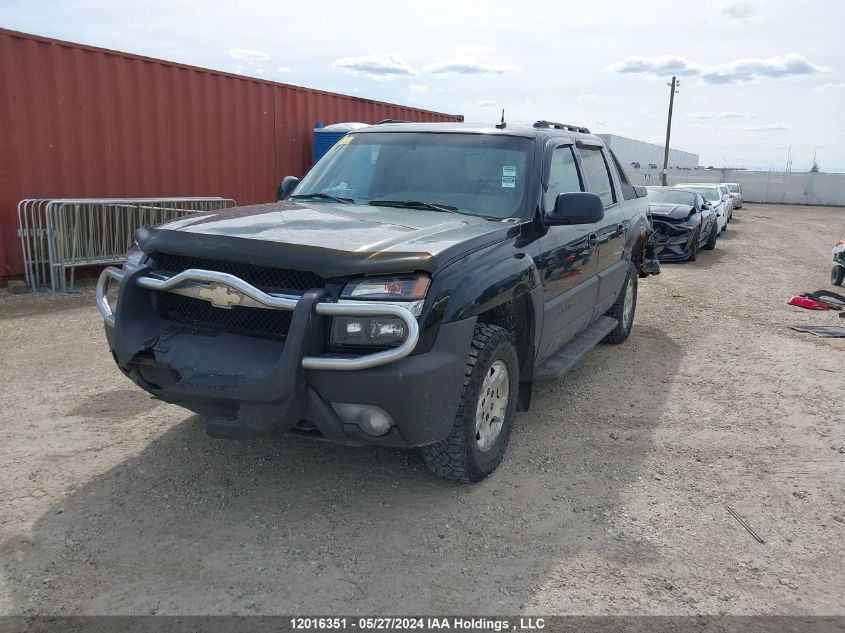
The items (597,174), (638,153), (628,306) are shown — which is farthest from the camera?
(638,153)

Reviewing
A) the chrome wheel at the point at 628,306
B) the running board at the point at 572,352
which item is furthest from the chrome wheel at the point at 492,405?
the chrome wheel at the point at 628,306

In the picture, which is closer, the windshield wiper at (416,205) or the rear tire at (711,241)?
the windshield wiper at (416,205)

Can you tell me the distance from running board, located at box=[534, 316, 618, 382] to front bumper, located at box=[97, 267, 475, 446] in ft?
4.52

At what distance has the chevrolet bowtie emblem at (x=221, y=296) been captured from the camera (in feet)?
10.2

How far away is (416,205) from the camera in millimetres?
4172

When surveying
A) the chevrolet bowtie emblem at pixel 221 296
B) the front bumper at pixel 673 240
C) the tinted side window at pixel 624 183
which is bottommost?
the front bumper at pixel 673 240

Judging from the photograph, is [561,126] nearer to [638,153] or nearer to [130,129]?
[130,129]

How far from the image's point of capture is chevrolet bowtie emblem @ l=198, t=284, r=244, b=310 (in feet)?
10.2

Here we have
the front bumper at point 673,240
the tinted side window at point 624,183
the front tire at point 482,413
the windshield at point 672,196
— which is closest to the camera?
the front tire at point 482,413

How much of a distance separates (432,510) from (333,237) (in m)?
1.42

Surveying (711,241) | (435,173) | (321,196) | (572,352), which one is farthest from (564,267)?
(711,241)

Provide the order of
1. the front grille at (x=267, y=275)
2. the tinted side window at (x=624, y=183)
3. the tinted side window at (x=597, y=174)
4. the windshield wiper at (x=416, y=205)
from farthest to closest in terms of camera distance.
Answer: the tinted side window at (x=624, y=183) → the tinted side window at (x=597, y=174) → the windshield wiper at (x=416, y=205) → the front grille at (x=267, y=275)

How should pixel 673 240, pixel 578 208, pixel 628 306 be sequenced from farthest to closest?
pixel 673 240 < pixel 628 306 < pixel 578 208

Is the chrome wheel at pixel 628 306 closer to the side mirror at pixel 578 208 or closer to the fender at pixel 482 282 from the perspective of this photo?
the side mirror at pixel 578 208
